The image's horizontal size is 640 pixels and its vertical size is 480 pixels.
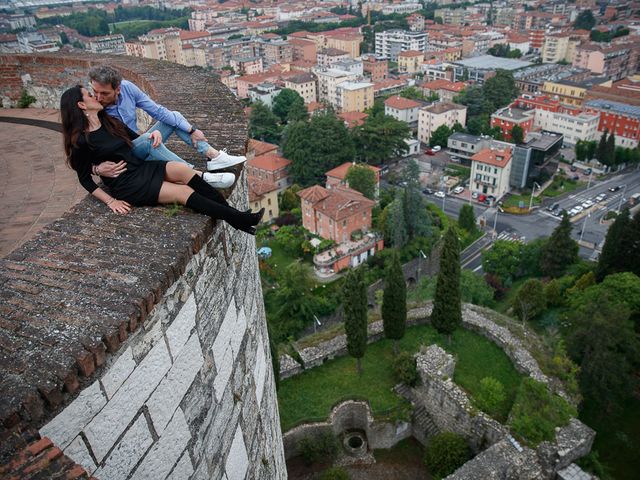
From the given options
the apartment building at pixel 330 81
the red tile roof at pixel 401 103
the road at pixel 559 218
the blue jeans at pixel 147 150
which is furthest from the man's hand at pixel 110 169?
the apartment building at pixel 330 81

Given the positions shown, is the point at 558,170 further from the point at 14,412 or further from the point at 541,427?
the point at 14,412

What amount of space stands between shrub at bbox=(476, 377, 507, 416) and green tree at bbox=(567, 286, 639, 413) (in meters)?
3.18

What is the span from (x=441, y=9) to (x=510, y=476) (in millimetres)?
105959

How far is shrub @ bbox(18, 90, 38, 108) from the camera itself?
811cm

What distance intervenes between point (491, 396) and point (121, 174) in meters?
11.7

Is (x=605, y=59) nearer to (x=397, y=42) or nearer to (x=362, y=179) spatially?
(x=397, y=42)

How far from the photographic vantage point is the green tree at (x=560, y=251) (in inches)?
930

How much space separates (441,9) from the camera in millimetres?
100875

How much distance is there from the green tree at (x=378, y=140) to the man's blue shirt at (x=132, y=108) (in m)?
35.3

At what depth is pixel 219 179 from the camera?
10.8 ft

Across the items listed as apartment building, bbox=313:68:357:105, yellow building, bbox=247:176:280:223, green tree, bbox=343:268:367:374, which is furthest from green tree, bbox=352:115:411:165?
green tree, bbox=343:268:367:374

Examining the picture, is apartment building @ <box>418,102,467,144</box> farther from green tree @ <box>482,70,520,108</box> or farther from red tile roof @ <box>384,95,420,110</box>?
green tree @ <box>482,70,520,108</box>

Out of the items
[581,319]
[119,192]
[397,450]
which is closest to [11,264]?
[119,192]

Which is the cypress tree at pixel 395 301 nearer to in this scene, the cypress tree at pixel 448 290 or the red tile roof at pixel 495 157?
the cypress tree at pixel 448 290
